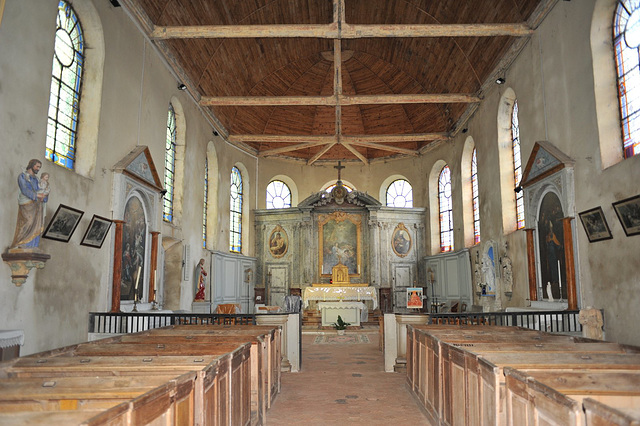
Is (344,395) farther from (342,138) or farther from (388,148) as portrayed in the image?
(388,148)

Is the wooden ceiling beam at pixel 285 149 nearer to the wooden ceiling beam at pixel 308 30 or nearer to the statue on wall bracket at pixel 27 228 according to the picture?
the wooden ceiling beam at pixel 308 30

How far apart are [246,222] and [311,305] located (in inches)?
171

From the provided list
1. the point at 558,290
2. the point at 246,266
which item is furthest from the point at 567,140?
the point at 246,266

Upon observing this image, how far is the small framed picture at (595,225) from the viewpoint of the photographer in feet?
26.9

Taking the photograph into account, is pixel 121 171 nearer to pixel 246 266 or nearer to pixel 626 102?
pixel 626 102

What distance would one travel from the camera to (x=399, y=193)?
880 inches

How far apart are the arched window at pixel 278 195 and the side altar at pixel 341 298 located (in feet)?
13.8

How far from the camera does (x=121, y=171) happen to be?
964cm

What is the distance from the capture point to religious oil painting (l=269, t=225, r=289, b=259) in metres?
20.8

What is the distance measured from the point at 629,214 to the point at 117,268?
28.7 ft

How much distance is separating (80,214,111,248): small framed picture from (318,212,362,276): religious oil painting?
11988 mm

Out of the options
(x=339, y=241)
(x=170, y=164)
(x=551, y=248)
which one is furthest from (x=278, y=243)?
(x=551, y=248)

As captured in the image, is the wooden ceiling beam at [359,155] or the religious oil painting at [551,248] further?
the wooden ceiling beam at [359,155]

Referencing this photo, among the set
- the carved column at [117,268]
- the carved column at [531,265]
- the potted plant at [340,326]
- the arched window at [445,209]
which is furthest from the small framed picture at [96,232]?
the arched window at [445,209]
